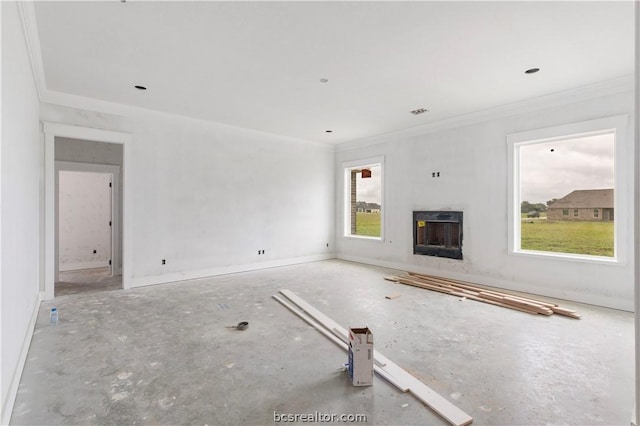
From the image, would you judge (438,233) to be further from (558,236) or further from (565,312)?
(565,312)

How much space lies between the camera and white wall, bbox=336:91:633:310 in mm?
4398

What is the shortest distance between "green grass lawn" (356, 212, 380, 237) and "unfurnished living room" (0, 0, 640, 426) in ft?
0.40

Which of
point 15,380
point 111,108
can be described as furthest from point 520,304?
point 111,108

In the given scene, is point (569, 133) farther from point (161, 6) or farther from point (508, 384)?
point (161, 6)

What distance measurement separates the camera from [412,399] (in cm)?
224

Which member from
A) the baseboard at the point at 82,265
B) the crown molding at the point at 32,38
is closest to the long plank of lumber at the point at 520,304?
the crown molding at the point at 32,38

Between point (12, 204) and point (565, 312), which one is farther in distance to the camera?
point (565, 312)

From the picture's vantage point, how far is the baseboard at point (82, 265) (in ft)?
23.2

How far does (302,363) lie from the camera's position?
2.74 m

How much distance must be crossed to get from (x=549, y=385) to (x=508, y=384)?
0.31 m

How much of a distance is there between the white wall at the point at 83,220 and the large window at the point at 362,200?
18.6ft

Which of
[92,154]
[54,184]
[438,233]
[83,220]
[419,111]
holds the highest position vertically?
[419,111]

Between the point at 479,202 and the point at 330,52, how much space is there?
380cm

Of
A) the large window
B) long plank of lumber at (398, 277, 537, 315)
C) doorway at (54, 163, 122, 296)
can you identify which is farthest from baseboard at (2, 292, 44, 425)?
the large window
